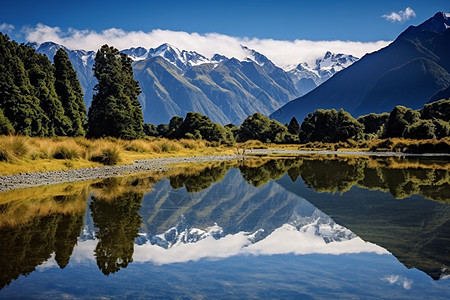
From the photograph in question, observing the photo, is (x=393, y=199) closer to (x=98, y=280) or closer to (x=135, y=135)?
(x=98, y=280)

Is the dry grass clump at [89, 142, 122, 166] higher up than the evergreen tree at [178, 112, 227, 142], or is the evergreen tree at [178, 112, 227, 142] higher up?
the evergreen tree at [178, 112, 227, 142]

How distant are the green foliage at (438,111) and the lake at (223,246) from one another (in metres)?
71.9

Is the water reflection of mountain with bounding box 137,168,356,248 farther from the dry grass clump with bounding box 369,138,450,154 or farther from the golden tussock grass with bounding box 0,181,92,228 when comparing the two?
the dry grass clump with bounding box 369,138,450,154

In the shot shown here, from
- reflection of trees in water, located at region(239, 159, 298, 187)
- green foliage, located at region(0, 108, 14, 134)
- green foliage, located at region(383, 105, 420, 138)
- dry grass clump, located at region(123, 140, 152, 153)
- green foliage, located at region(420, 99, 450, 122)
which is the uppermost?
green foliage, located at region(420, 99, 450, 122)

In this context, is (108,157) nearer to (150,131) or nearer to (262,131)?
(262,131)

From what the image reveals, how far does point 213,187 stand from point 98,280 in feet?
39.9

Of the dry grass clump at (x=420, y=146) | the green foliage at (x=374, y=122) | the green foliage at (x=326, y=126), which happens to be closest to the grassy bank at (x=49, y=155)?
the dry grass clump at (x=420, y=146)

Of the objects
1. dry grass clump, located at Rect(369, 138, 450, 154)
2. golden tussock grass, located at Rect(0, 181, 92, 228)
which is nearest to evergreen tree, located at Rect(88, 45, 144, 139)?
golden tussock grass, located at Rect(0, 181, 92, 228)

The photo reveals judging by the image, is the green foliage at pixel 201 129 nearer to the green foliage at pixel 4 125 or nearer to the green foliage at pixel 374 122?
the green foliage at pixel 374 122

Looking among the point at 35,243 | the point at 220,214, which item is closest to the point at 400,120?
the point at 220,214

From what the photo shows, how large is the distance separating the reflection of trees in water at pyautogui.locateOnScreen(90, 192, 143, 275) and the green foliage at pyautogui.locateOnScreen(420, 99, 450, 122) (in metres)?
78.0

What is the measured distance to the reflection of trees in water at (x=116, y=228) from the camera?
6.76 meters

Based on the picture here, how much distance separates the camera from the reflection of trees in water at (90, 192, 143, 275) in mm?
6763

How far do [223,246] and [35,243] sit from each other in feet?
11.8
